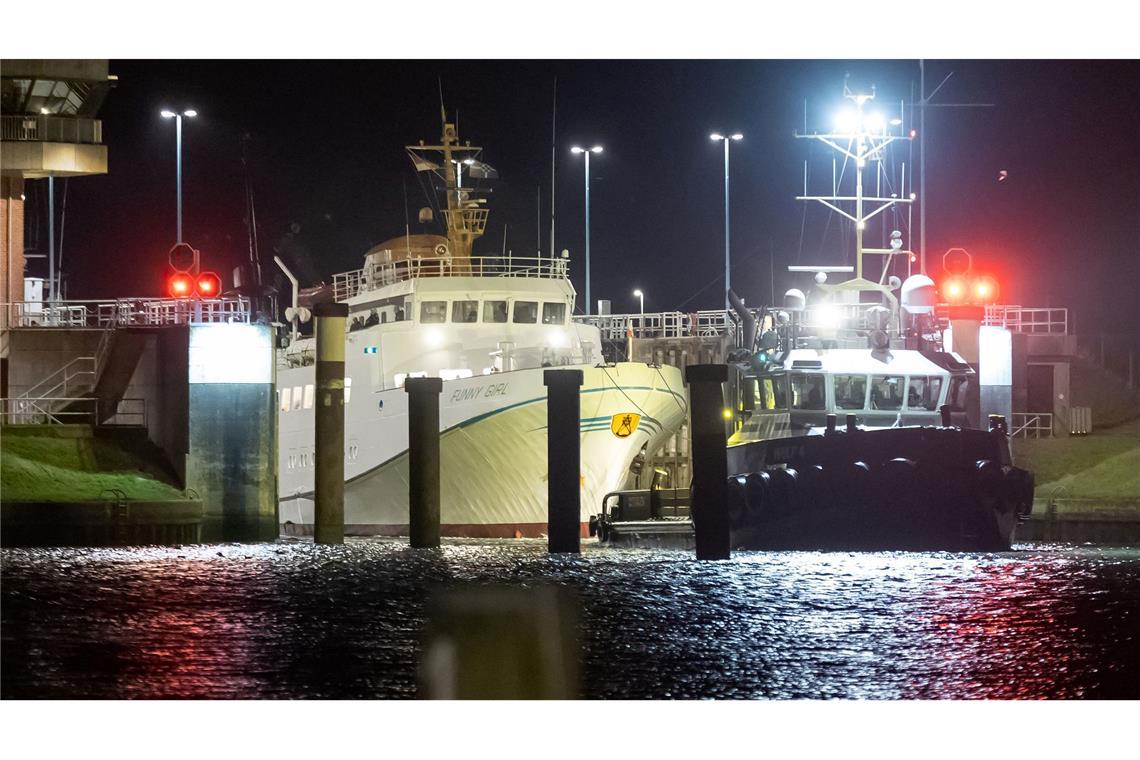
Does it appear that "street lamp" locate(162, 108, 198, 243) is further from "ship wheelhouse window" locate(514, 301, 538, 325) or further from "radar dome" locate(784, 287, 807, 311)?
"radar dome" locate(784, 287, 807, 311)

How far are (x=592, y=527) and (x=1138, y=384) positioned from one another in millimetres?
15926

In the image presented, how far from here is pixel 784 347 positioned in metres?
26.8

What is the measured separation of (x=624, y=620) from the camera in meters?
21.0

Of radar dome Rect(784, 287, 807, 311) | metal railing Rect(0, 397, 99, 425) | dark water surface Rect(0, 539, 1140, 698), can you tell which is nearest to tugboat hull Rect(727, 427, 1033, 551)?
dark water surface Rect(0, 539, 1140, 698)

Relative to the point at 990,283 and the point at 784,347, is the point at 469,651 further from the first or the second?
the point at 990,283

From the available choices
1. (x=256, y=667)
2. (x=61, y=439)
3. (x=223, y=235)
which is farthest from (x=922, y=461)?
(x=223, y=235)

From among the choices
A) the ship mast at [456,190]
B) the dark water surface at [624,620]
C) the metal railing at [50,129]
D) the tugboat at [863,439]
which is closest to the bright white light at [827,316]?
the tugboat at [863,439]

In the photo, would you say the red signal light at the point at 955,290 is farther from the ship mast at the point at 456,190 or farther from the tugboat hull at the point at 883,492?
the ship mast at the point at 456,190

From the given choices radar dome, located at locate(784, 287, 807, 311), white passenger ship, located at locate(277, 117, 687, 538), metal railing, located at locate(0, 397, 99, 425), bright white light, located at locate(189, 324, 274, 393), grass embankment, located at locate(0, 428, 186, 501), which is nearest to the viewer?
grass embankment, located at locate(0, 428, 186, 501)

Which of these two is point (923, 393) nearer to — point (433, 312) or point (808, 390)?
point (808, 390)

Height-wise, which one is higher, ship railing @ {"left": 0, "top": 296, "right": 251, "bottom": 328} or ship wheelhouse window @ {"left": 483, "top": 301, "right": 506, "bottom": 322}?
ship wheelhouse window @ {"left": 483, "top": 301, "right": 506, "bottom": 322}

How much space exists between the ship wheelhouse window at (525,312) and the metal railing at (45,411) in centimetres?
880

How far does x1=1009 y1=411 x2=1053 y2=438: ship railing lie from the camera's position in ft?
115

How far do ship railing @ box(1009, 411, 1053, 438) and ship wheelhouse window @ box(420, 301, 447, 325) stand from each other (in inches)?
456
